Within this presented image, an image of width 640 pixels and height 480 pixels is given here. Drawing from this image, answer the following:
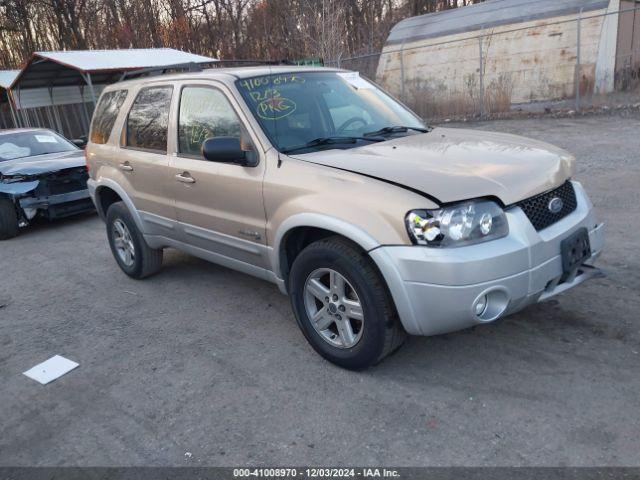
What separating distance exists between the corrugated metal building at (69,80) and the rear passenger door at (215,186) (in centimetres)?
1214

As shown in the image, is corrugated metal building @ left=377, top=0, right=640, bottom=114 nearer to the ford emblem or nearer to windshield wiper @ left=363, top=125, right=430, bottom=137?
windshield wiper @ left=363, top=125, right=430, bottom=137

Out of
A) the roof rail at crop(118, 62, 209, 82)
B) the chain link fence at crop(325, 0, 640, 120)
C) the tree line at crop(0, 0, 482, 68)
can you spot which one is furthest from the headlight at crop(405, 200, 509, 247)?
the tree line at crop(0, 0, 482, 68)

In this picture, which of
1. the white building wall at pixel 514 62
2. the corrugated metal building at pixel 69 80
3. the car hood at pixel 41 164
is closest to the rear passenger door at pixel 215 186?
the car hood at pixel 41 164

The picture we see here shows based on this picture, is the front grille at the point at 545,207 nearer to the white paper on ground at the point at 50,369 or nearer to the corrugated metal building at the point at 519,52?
the white paper on ground at the point at 50,369

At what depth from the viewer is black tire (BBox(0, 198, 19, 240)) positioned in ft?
26.1

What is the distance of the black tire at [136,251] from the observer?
5.30 metres

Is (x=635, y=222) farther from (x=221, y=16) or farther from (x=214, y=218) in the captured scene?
(x=221, y=16)

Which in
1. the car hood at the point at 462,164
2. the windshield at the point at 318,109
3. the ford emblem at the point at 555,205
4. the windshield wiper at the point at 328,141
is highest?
the windshield at the point at 318,109

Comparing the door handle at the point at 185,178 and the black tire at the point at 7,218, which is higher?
the door handle at the point at 185,178

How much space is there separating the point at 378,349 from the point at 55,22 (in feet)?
113

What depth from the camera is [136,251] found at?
538 centimetres

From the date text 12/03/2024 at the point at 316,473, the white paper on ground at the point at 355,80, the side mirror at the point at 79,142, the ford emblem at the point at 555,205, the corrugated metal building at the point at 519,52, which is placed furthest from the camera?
the corrugated metal building at the point at 519,52

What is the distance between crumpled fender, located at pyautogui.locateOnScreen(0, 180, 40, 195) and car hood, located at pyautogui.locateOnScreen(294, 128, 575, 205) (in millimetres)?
5956

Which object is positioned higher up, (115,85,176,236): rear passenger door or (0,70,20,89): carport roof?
(0,70,20,89): carport roof
